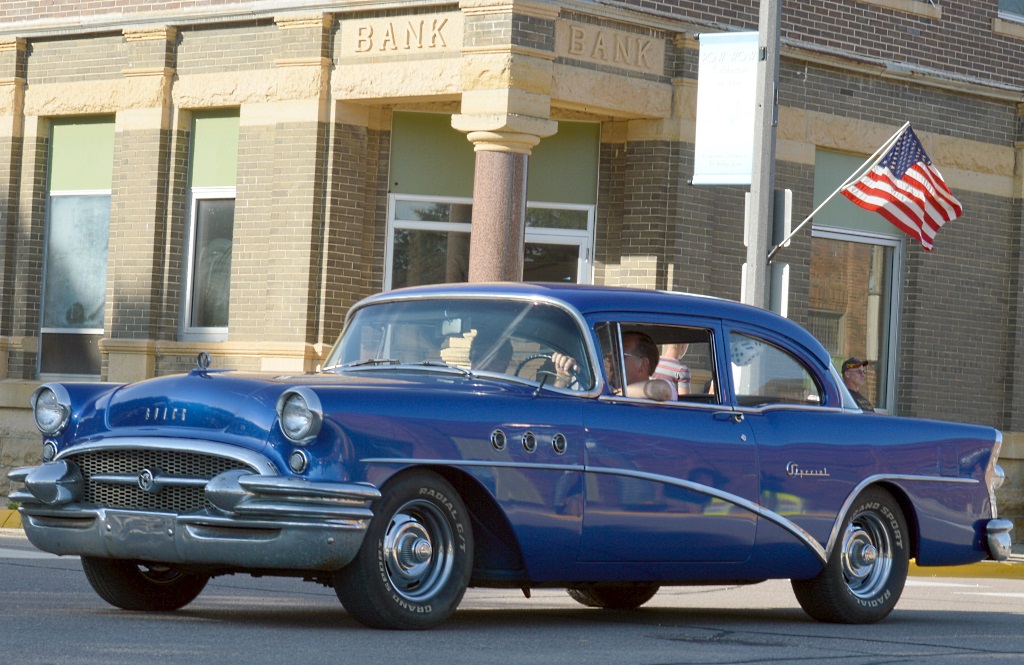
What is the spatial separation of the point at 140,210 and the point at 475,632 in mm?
11536

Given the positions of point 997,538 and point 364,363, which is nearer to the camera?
point 364,363

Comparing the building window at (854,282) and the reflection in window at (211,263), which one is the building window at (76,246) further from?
the building window at (854,282)

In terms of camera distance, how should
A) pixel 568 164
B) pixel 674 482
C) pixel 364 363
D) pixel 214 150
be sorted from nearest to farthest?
pixel 674 482
pixel 364 363
pixel 568 164
pixel 214 150

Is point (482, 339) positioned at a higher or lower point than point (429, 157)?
lower

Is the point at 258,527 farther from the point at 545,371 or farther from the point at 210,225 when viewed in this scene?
the point at 210,225

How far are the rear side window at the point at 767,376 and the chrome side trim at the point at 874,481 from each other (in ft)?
1.58

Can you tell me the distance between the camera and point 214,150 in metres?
18.0

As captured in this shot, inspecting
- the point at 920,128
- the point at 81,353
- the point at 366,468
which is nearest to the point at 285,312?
the point at 81,353

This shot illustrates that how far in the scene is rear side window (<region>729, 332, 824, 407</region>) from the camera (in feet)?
28.7

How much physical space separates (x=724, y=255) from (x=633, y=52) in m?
2.27

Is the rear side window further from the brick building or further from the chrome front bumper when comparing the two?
the brick building

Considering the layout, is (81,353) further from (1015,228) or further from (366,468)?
(366,468)

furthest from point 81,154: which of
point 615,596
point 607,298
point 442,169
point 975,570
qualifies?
point 607,298

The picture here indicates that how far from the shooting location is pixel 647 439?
7949 mm
